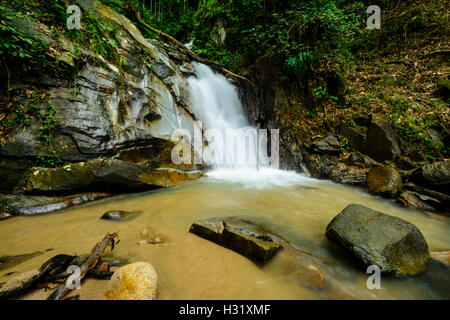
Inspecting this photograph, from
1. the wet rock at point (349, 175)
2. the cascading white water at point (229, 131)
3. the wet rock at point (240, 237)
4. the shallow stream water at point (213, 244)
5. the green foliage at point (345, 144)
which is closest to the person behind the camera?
the shallow stream water at point (213, 244)

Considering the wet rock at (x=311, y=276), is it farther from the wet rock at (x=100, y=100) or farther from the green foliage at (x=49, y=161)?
the green foliage at (x=49, y=161)

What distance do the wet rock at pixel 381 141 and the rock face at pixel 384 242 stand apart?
3422 millimetres

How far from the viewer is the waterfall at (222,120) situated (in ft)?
21.7

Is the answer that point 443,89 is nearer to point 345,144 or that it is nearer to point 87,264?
point 345,144

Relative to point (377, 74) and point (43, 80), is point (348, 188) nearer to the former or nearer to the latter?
point (377, 74)

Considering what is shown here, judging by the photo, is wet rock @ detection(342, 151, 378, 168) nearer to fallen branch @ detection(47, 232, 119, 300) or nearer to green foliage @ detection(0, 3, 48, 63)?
fallen branch @ detection(47, 232, 119, 300)

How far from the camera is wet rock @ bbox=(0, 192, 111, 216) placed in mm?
2838

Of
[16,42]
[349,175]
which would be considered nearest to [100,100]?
[16,42]

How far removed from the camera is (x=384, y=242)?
1783 millimetres

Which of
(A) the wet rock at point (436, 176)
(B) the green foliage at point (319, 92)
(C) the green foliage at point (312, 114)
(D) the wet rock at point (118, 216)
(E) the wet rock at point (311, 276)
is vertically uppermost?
(B) the green foliage at point (319, 92)

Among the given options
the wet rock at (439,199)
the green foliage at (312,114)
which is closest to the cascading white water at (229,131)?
the green foliage at (312,114)

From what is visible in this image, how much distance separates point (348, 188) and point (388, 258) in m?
3.40

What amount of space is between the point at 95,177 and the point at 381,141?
6889mm

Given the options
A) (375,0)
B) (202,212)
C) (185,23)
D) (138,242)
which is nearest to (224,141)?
(202,212)
